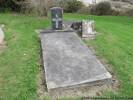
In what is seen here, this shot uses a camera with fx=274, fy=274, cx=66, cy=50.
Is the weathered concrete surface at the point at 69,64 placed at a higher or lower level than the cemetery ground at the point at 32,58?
higher

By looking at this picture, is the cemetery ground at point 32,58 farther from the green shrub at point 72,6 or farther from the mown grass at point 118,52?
the green shrub at point 72,6

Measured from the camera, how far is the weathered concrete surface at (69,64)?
17.7 ft

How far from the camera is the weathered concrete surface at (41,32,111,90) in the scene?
5.38m

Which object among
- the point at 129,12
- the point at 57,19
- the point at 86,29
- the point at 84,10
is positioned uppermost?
the point at 57,19

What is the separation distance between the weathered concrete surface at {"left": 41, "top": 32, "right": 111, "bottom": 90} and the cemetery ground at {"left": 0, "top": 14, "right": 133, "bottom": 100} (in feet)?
1.00

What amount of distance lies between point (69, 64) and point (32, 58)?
1.36 meters

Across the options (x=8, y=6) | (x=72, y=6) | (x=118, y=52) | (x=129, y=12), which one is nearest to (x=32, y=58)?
(x=118, y=52)

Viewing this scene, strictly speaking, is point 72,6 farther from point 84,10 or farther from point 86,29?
point 86,29

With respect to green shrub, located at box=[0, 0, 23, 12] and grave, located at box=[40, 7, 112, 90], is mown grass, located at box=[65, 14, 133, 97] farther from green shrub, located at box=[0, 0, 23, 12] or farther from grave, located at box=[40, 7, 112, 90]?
green shrub, located at box=[0, 0, 23, 12]

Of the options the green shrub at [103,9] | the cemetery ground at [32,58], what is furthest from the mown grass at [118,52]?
the green shrub at [103,9]

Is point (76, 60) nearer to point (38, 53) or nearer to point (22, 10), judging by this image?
point (38, 53)

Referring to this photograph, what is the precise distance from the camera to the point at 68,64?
20.4ft

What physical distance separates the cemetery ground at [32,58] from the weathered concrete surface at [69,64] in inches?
12.0

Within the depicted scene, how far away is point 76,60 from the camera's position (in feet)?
21.3
